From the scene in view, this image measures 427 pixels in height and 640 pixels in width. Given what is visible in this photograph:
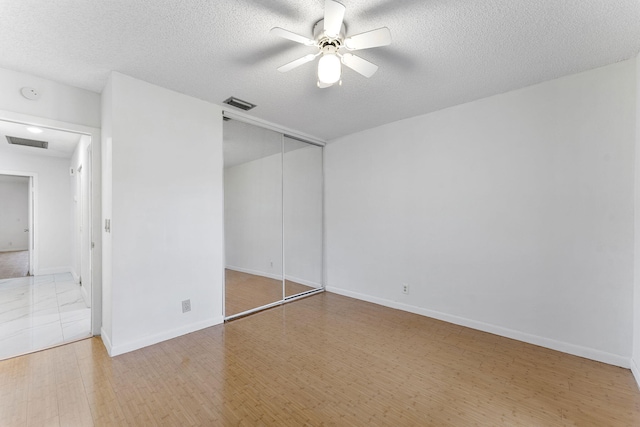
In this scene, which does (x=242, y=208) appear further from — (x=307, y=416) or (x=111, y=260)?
(x=307, y=416)

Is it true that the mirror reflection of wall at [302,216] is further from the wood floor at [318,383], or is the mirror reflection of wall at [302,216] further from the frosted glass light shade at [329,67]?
the frosted glass light shade at [329,67]

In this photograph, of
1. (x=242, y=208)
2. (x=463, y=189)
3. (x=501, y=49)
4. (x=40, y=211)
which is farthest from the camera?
(x=40, y=211)

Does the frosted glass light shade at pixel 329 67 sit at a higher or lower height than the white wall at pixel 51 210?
higher

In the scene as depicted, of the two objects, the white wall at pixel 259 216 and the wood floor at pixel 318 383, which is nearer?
the wood floor at pixel 318 383

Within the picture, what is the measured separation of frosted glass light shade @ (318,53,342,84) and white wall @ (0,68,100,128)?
2.67m

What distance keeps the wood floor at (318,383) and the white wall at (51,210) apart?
14.5ft

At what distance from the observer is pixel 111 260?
2.46 m

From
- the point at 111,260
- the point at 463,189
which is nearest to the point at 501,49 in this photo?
the point at 463,189

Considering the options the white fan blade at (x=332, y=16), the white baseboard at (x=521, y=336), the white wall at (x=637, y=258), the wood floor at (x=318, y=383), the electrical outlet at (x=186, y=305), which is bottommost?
the wood floor at (x=318, y=383)

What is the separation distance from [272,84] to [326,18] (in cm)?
121

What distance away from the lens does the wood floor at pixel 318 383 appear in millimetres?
1709

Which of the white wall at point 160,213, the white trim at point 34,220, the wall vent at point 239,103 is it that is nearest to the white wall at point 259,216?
the white wall at point 160,213

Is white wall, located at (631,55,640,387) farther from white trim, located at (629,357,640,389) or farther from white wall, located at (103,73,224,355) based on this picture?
white wall, located at (103,73,224,355)

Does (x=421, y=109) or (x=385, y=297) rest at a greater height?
(x=421, y=109)
